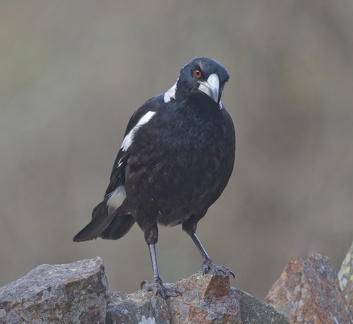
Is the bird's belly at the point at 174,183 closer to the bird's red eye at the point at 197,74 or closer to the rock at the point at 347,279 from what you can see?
the bird's red eye at the point at 197,74

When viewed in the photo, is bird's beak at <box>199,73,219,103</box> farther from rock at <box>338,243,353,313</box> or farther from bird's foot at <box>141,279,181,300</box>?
rock at <box>338,243,353,313</box>

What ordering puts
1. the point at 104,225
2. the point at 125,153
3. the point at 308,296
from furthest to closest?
the point at 104,225 < the point at 125,153 < the point at 308,296

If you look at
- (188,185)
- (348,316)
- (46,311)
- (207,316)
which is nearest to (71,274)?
(46,311)

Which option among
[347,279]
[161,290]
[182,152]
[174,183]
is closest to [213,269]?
[161,290]

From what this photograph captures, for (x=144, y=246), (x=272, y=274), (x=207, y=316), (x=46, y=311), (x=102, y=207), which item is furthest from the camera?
(x=144, y=246)

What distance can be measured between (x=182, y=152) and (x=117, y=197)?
26.9 inches

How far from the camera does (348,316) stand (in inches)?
Result: 173

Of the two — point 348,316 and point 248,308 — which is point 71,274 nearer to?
point 248,308

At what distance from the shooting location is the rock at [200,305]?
3982mm

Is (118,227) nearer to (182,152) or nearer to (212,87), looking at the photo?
(182,152)

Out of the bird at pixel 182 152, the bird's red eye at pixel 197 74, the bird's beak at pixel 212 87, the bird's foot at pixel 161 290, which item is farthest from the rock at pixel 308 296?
the bird's red eye at pixel 197 74

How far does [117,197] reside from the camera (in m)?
5.18

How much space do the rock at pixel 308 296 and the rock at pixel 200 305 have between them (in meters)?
0.23

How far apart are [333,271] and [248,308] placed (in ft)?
2.05
